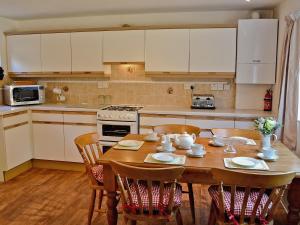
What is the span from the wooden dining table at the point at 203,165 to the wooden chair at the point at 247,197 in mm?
151

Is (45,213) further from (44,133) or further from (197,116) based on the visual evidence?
(197,116)

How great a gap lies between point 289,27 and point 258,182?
2.05 m

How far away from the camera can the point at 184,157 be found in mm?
2129

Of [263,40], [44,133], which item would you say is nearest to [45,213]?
[44,133]

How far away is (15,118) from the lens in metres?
3.77

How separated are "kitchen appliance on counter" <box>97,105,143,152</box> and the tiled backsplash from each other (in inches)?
20.6

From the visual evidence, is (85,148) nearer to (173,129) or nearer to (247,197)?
(173,129)

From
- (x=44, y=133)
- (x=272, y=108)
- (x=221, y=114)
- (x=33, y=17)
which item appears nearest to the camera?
(x=221, y=114)

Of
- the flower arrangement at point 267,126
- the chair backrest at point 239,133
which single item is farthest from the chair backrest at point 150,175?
the chair backrest at point 239,133

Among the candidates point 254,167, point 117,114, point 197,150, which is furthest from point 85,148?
point 254,167

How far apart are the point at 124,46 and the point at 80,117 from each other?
3.79 ft

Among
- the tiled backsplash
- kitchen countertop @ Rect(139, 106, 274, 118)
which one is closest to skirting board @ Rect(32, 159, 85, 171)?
the tiled backsplash

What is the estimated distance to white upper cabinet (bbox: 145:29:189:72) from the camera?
12.6 feet

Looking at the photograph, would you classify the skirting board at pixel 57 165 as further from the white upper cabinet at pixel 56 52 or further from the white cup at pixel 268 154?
the white cup at pixel 268 154
